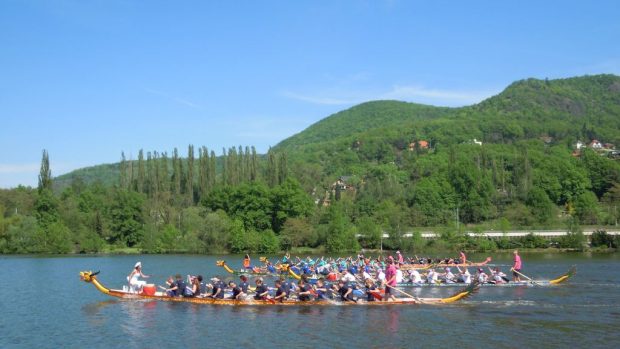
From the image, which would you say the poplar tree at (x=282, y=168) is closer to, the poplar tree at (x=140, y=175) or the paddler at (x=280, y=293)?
the poplar tree at (x=140, y=175)

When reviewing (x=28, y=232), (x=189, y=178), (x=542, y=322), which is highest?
(x=189, y=178)

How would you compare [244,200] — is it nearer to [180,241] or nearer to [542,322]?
[180,241]

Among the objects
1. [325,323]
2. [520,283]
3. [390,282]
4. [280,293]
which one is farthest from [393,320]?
[520,283]

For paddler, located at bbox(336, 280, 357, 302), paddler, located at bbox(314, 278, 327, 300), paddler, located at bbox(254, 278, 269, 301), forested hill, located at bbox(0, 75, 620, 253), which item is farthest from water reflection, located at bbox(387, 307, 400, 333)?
forested hill, located at bbox(0, 75, 620, 253)

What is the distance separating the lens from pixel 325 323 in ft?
90.7

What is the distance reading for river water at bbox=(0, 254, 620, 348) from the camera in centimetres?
2406

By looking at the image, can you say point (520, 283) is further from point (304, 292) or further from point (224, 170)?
point (224, 170)

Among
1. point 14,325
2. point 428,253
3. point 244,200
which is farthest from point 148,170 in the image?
point 14,325

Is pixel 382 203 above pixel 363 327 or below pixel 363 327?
Result: above

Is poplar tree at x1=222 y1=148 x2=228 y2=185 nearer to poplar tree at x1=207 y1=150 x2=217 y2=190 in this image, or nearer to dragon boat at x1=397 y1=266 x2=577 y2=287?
poplar tree at x1=207 y1=150 x2=217 y2=190

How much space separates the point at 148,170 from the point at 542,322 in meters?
96.0

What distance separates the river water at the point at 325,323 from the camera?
24062 millimetres

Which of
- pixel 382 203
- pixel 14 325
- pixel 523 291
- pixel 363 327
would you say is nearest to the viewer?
pixel 363 327

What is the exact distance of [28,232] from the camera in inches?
3538
